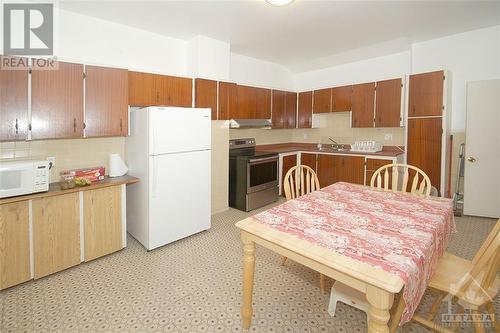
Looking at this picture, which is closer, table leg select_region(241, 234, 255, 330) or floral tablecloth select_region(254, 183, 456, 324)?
floral tablecloth select_region(254, 183, 456, 324)

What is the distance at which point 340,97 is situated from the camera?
4.94 metres

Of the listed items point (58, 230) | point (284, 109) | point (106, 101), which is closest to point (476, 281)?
point (58, 230)

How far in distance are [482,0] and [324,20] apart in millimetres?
1586

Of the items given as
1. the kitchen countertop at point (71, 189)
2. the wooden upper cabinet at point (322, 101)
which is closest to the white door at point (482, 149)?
the wooden upper cabinet at point (322, 101)

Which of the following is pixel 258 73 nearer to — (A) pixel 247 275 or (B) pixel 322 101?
(B) pixel 322 101

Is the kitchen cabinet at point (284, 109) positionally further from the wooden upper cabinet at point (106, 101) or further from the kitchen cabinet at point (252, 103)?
the wooden upper cabinet at point (106, 101)

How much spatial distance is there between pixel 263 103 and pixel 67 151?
10.1ft

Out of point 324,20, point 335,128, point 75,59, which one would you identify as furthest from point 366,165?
point 75,59

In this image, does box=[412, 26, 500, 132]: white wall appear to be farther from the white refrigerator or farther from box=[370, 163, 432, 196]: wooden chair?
the white refrigerator

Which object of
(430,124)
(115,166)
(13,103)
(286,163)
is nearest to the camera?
(13,103)

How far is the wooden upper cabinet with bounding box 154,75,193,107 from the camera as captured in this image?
131 inches

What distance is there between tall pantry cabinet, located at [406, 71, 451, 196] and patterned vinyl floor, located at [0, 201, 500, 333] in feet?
4.48

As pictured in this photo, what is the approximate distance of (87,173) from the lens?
283 cm

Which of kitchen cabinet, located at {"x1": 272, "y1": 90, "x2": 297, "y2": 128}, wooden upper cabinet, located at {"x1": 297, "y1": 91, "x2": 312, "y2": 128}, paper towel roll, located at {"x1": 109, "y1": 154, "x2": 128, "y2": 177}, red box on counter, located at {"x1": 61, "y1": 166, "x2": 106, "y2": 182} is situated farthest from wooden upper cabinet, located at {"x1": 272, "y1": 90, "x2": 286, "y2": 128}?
red box on counter, located at {"x1": 61, "y1": 166, "x2": 106, "y2": 182}
